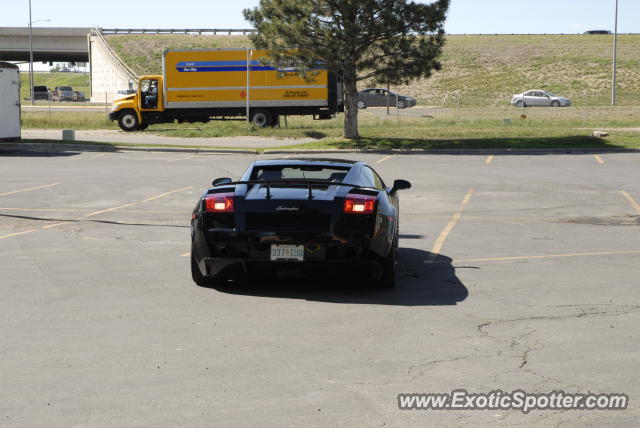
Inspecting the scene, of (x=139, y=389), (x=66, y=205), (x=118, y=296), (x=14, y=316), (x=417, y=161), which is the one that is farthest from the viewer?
(x=417, y=161)

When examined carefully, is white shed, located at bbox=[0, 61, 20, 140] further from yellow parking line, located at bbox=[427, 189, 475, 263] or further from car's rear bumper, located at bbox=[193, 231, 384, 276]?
car's rear bumper, located at bbox=[193, 231, 384, 276]

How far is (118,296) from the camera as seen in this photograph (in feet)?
27.5

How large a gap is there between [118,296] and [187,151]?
22.6 meters

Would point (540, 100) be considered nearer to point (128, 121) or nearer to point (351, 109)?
point (128, 121)

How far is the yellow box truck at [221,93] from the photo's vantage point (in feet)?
133

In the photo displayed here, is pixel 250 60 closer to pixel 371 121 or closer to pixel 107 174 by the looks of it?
pixel 371 121

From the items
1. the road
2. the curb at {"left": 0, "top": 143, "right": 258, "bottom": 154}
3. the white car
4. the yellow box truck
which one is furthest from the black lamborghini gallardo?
the white car

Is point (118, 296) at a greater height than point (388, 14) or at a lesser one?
lesser

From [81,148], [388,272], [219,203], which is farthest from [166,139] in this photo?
[388,272]

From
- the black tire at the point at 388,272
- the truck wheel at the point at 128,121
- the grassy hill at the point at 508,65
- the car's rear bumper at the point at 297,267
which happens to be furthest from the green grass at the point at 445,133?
the grassy hill at the point at 508,65

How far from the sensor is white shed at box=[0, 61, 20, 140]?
32344 mm

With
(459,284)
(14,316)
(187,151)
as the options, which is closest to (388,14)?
(187,151)

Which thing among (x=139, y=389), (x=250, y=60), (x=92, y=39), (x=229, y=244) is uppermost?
(x=92, y=39)

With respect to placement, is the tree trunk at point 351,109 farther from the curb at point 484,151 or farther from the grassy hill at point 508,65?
the grassy hill at point 508,65
